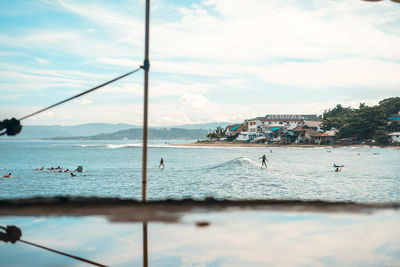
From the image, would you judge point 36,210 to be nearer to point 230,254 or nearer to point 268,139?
point 230,254

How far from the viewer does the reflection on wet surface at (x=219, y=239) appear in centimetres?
139

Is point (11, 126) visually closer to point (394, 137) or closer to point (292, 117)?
point (394, 137)

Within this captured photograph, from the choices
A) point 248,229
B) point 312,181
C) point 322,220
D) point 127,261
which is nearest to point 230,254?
point 248,229

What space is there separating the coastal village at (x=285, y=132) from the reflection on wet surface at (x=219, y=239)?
6268 centimetres

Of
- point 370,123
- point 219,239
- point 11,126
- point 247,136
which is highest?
point 370,123

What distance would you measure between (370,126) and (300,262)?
59.7 m

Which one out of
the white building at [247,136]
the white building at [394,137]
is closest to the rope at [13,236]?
the white building at [394,137]

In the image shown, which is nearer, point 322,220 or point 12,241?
point 12,241

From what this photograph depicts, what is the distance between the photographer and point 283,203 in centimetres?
162

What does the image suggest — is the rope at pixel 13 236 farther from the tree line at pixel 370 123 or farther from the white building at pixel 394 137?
the white building at pixel 394 137

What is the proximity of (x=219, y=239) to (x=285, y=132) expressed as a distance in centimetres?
7613

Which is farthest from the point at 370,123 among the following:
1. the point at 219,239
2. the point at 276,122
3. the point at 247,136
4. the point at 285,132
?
the point at 219,239

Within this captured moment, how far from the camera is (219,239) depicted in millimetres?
1541

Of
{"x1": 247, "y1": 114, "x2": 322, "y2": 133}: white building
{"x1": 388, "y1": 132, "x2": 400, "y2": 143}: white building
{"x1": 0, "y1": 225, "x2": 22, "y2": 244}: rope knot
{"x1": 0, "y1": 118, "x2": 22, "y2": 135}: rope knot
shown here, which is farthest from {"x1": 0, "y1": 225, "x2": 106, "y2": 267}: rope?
A: {"x1": 247, "y1": 114, "x2": 322, "y2": 133}: white building
